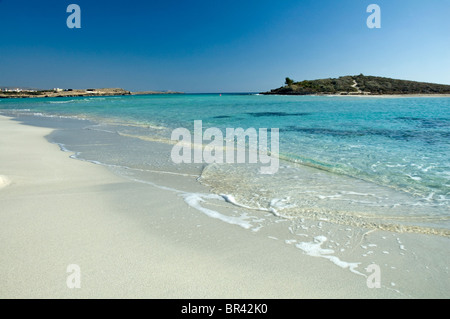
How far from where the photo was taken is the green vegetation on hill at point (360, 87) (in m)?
81.1

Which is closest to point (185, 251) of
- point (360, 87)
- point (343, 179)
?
point (343, 179)

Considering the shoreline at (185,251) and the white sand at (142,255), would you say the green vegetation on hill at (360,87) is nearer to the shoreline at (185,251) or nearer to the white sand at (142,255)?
the shoreline at (185,251)

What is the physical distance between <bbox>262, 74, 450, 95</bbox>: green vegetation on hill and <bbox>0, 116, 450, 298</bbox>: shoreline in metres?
88.4

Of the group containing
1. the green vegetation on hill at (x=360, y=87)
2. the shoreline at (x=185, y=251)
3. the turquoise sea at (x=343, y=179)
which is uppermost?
the green vegetation on hill at (x=360, y=87)

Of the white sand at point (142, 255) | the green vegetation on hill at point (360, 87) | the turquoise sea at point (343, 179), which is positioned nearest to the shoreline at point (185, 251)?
the white sand at point (142, 255)

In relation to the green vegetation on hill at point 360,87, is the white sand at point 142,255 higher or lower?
lower

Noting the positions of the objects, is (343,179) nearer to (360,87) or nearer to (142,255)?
(142,255)

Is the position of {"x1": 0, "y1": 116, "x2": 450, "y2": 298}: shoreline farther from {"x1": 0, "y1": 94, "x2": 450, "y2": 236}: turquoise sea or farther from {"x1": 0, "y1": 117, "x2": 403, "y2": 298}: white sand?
{"x1": 0, "y1": 94, "x2": 450, "y2": 236}: turquoise sea

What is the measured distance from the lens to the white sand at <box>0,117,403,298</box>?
2299mm

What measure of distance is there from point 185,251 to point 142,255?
440 millimetres

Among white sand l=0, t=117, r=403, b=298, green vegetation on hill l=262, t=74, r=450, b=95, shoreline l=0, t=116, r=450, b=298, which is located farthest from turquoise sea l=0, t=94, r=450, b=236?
green vegetation on hill l=262, t=74, r=450, b=95

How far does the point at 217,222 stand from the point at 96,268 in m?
1.60
